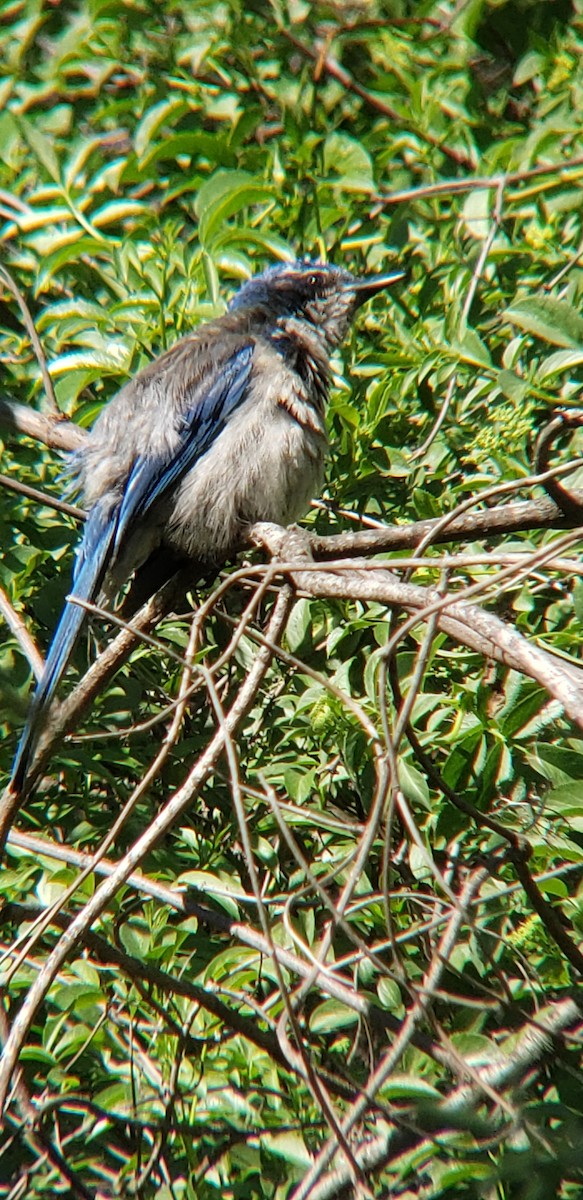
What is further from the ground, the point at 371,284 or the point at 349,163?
the point at 349,163

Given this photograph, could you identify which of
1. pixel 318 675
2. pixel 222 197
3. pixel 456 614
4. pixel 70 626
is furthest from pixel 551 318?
pixel 70 626

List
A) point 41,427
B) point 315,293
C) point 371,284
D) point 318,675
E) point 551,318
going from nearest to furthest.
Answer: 1. point 318,675
2. point 551,318
3. point 41,427
4. point 371,284
5. point 315,293

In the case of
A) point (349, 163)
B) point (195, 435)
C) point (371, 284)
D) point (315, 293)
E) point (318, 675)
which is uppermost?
point (349, 163)

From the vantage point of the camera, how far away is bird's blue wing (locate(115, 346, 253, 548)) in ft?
12.8

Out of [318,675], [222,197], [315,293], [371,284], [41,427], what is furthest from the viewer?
[315,293]

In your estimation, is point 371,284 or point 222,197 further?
point 371,284

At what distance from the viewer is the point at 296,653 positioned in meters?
3.44

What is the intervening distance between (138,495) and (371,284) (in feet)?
3.58

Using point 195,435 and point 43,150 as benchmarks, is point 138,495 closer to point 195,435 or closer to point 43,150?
point 195,435

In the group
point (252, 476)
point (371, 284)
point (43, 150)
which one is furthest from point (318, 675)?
point (43, 150)

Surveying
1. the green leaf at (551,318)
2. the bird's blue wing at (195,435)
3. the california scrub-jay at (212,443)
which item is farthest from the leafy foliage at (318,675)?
the bird's blue wing at (195,435)

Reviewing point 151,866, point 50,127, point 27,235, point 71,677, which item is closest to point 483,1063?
point 151,866

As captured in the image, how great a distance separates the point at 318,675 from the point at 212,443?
1.95 m

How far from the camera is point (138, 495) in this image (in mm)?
3859
